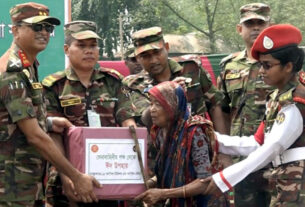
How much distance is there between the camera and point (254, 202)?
629cm

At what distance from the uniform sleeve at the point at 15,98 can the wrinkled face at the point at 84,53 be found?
0.86 m

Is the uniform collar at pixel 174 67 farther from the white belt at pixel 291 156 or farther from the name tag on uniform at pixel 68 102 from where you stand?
the white belt at pixel 291 156

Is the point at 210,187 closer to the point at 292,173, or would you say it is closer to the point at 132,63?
the point at 292,173

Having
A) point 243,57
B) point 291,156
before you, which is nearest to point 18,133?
point 291,156

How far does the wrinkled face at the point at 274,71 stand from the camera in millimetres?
4848

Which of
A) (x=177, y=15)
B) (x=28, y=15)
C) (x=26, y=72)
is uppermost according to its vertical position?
(x=28, y=15)

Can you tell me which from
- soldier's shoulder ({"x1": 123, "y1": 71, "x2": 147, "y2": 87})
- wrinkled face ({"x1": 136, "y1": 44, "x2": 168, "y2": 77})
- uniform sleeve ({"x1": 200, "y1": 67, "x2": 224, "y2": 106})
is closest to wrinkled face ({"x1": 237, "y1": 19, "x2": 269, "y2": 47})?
uniform sleeve ({"x1": 200, "y1": 67, "x2": 224, "y2": 106})

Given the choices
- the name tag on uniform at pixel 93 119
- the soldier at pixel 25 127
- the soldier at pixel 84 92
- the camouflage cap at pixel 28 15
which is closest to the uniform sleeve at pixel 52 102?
the soldier at pixel 84 92

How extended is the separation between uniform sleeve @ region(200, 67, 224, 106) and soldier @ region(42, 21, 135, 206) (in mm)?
765

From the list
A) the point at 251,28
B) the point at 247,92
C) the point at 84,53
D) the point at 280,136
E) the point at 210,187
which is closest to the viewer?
the point at 280,136

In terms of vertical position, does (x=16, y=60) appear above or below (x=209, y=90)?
above

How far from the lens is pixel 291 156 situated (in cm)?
478

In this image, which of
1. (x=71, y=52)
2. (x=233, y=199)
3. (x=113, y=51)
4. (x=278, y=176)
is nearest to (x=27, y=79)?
(x=71, y=52)

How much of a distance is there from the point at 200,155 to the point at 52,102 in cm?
134
